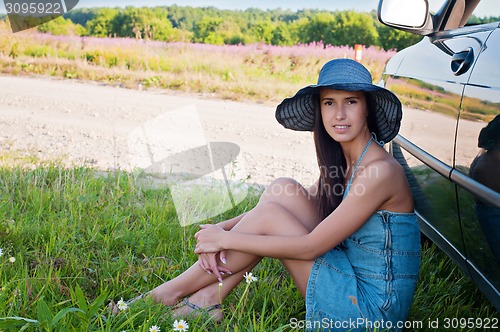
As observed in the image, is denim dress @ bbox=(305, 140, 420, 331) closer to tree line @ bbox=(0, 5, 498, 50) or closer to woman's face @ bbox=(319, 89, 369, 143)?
woman's face @ bbox=(319, 89, 369, 143)

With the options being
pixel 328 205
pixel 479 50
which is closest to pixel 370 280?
pixel 328 205

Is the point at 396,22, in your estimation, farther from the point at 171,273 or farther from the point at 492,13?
the point at 171,273

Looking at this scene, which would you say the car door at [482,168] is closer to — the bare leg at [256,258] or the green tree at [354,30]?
the bare leg at [256,258]

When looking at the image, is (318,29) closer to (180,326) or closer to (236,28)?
(236,28)

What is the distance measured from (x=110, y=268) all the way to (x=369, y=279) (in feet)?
4.24

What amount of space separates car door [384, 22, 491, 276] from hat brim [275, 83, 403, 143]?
0.69 feet

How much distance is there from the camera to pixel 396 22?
9.47 ft

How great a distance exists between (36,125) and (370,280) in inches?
213

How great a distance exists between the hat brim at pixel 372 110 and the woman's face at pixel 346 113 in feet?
0.21

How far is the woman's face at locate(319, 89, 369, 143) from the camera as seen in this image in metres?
2.43

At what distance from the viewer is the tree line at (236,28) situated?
19859mm

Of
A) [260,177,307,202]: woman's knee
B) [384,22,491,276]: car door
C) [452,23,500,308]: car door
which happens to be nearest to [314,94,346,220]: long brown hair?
[260,177,307,202]: woman's knee

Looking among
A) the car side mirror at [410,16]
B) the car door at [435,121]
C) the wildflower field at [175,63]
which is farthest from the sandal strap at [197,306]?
the wildflower field at [175,63]

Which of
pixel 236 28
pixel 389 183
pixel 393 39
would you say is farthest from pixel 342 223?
pixel 236 28
